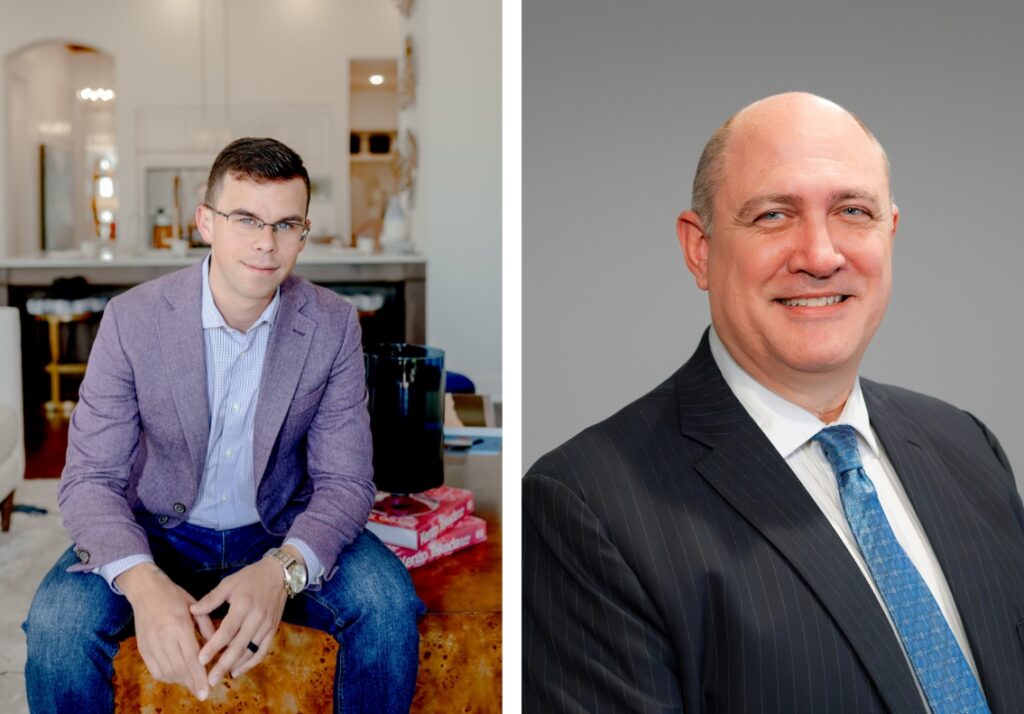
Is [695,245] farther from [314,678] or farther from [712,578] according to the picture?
[314,678]

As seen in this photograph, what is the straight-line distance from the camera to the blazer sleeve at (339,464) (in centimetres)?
142

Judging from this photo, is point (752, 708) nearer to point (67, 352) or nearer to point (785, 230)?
point (785, 230)

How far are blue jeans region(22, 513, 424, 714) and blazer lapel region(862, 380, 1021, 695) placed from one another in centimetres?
76

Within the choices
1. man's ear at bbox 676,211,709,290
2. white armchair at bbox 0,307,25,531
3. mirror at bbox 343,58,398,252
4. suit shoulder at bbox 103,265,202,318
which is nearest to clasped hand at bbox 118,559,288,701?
white armchair at bbox 0,307,25,531

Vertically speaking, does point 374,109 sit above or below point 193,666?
above

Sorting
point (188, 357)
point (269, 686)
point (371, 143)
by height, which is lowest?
point (269, 686)

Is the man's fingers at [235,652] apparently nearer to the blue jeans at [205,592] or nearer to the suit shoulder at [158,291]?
the blue jeans at [205,592]

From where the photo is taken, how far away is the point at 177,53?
1411 millimetres

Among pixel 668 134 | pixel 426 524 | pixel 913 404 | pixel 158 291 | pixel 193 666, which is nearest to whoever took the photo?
pixel 193 666

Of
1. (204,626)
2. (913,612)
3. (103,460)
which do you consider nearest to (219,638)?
(204,626)

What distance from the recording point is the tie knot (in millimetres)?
1440

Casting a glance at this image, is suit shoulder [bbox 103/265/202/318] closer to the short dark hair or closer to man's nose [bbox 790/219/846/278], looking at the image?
the short dark hair

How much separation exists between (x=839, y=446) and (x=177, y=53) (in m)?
→ 1.12

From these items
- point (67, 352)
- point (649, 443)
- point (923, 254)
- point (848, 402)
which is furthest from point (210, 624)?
point (923, 254)
